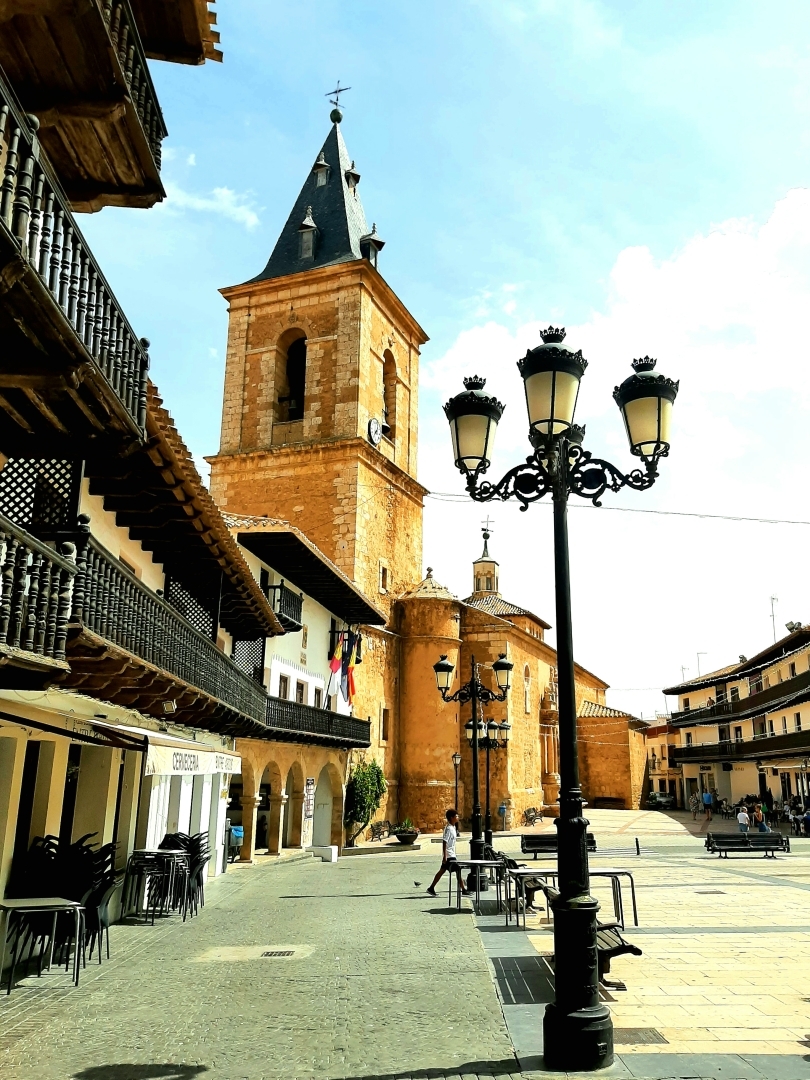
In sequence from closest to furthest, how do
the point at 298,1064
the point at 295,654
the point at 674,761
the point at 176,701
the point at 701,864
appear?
1. the point at 298,1064
2. the point at 176,701
3. the point at 701,864
4. the point at 295,654
5. the point at 674,761

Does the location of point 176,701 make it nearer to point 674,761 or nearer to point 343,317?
point 343,317

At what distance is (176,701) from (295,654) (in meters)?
11.6

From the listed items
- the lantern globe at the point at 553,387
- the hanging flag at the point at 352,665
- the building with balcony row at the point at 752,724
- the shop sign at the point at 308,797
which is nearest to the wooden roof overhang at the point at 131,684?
the lantern globe at the point at 553,387

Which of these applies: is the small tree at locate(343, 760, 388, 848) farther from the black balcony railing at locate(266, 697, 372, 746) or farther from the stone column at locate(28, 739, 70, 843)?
the stone column at locate(28, 739, 70, 843)

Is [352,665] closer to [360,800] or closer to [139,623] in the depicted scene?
[360,800]

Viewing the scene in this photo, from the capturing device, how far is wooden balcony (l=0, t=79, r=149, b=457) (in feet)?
16.2

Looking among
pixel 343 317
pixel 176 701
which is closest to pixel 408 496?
pixel 343 317

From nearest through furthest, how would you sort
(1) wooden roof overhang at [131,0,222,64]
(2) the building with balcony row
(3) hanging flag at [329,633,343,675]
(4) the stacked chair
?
(4) the stacked chair < (1) wooden roof overhang at [131,0,222,64] < (3) hanging flag at [329,633,343,675] < (2) the building with balcony row

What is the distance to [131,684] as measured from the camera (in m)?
10.1

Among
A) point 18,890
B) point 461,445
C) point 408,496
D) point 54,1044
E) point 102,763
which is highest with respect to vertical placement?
point 408,496

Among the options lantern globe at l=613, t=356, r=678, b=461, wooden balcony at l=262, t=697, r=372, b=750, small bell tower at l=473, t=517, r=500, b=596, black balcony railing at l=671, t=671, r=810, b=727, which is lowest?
wooden balcony at l=262, t=697, r=372, b=750

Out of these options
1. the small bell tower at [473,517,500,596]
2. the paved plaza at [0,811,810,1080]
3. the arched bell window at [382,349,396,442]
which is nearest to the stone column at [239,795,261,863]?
the paved plaza at [0,811,810,1080]

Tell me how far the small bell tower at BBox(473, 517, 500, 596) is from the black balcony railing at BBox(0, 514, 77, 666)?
52.2 m

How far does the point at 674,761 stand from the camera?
5966 centimetres
